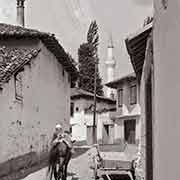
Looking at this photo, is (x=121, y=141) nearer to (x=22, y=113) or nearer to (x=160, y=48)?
(x=22, y=113)

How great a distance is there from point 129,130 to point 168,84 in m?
32.3

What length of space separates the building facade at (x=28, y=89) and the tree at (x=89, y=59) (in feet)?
98.2

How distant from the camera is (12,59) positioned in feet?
53.4

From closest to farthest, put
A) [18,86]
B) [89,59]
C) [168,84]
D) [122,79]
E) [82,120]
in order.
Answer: [168,84] → [18,86] → [122,79] → [82,120] → [89,59]

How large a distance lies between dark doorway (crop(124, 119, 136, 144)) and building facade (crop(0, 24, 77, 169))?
1128 cm

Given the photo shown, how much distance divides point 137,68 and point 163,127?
22.6 feet

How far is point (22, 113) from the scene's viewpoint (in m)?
17.2

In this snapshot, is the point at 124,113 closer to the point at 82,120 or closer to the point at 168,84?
the point at 82,120

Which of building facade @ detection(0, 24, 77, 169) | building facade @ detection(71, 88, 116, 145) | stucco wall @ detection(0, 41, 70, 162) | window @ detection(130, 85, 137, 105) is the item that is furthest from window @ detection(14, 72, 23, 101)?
building facade @ detection(71, 88, 116, 145)

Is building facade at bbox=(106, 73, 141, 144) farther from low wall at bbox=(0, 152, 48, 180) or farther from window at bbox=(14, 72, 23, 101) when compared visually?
window at bbox=(14, 72, 23, 101)

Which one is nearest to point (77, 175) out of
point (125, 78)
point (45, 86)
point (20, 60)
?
point (20, 60)

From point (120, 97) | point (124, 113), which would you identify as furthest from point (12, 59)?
point (120, 97)

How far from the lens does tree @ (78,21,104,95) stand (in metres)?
55.2

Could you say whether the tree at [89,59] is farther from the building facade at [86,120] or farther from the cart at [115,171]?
the cart at [115,171]
